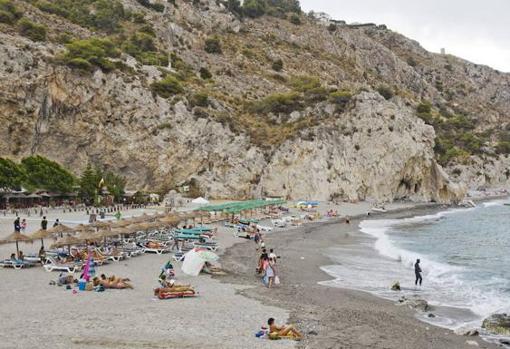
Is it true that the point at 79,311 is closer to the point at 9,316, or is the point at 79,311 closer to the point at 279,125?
the point at 9,316

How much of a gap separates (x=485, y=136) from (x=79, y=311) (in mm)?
142435

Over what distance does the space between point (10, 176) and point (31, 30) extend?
35182 millimetres

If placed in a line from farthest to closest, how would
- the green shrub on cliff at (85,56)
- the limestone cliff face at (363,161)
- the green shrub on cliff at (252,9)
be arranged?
1. the green shrub on cliff at (252,9)
2. the limestone cliff face at (363,161)
3. the green shrub on cliff at (85,56)

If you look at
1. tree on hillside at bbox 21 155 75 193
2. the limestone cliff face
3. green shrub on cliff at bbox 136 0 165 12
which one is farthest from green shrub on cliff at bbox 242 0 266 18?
tree on hillside at bbox 21 155 75 193

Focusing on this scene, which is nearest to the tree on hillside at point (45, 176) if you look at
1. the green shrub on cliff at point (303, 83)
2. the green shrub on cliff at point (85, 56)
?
the green shrub on cliff at point (85, 56)

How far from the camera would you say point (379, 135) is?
78062mm

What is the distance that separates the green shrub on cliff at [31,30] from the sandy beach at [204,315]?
62.9 m

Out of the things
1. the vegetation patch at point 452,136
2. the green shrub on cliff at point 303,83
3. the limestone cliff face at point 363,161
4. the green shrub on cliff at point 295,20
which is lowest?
the limestone cliff face at point 363,161

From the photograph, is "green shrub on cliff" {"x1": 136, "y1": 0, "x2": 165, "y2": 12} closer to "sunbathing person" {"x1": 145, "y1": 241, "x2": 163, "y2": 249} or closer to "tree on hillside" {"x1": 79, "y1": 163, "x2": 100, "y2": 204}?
"tree on hillside" {"x1": 79, "y1": 163, "x2": 100, "y2": 204}

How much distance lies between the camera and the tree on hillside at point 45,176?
51.4 meters

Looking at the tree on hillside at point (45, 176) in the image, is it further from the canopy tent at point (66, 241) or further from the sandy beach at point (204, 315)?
the sandy beach at point (204, 315)

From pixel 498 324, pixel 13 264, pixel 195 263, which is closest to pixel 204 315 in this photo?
pixel 195 263

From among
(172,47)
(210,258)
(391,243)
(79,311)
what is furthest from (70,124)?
(79,311)

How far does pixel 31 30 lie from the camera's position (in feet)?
244
